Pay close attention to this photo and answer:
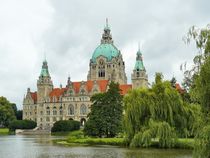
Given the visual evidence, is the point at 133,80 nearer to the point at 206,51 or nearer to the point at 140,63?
the point at 140,63

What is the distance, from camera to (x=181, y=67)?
64.8 feet

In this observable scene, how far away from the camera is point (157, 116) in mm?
37594

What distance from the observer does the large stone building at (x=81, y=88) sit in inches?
4513

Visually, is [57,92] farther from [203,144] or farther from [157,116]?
[203,144]

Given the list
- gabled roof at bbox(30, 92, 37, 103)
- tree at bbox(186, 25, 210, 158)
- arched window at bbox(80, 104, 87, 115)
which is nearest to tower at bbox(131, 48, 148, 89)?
arched window at bbox(80, 104, 87, 115)

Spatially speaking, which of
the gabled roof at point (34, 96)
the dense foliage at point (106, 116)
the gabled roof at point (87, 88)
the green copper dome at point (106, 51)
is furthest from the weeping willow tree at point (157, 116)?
the gabled roof at point (34, 96)

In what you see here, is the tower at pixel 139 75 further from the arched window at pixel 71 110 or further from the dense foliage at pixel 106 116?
the dense foliage at pixel 106 116

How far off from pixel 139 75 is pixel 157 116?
7872cm

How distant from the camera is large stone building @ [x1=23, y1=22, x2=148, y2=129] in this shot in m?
115

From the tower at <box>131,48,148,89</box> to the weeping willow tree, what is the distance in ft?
248

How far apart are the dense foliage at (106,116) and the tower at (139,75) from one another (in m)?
62.1

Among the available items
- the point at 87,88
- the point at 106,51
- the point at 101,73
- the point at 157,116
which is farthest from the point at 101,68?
the point at 157,116

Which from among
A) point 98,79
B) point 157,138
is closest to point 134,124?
point 157,138

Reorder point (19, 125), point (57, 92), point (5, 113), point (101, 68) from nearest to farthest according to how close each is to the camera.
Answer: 1. point (19, 125)
2. point (5, 113)
3. point (57, 92)
4. point (101, 68)
